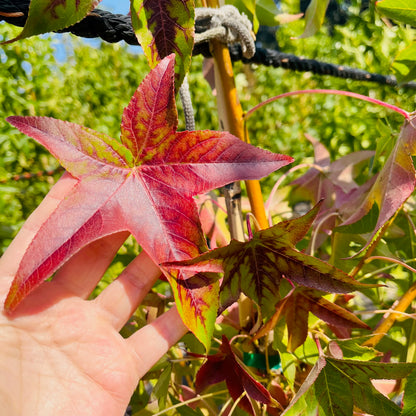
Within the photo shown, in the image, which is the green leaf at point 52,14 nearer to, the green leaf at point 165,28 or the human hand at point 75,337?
the green leaf at point 165,28

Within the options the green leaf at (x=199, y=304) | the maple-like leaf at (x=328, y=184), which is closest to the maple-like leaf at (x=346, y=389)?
the green leaf at (x=199, y=304)

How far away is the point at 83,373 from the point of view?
19.2 inches

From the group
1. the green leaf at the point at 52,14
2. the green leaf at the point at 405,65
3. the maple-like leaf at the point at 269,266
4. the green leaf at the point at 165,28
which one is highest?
the green leaf at the point at 52,14

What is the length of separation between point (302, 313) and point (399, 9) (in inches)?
14.4

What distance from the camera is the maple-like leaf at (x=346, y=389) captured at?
1.41ft

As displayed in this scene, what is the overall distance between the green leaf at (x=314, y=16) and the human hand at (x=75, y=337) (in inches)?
15.4

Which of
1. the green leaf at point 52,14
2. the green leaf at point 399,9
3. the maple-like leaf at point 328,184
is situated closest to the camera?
the green leaf at point 52,14

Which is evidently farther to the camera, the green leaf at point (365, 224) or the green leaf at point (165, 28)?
the green leaf at point (365, 224)

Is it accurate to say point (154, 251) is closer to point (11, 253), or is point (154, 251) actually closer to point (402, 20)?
point (11, 253)

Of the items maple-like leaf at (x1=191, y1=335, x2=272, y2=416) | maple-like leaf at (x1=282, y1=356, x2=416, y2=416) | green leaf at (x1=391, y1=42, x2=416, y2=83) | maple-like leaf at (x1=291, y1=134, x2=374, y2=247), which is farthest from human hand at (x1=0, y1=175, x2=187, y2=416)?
green leaf at (x1=391, y1=42, x2=416, y2=83)

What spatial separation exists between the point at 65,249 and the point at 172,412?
1.19ft

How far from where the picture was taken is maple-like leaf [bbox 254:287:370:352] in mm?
450

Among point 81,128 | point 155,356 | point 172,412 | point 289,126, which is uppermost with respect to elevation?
point 81,128

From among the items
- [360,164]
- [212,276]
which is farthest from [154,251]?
[360,164]
